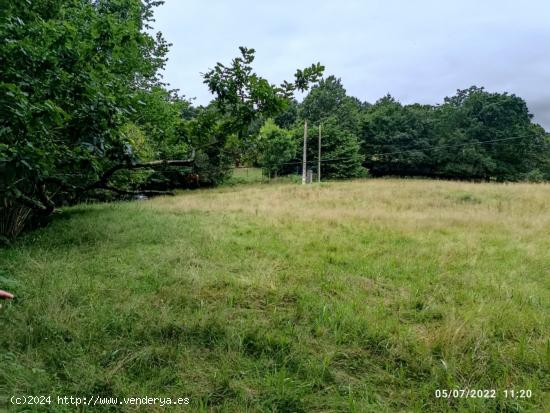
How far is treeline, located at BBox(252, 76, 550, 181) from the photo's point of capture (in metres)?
28.7

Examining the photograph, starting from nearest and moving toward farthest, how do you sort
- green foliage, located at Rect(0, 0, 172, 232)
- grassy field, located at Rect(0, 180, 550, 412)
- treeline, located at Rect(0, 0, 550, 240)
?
grassy field, located at Rect(0, 180, 550, 412) < green foliage, located at Rect(0, 0, 172, 232) < treeline, located at Rect(0, 0, 550, 240)

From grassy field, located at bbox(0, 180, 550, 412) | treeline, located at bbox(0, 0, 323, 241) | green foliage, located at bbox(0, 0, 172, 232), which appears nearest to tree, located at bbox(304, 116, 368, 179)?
grassy field, located at bbox(0, 180, 550, 412)

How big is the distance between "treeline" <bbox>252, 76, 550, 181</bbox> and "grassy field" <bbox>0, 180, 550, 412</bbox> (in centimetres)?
2157

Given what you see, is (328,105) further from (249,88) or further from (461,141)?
(249,88)

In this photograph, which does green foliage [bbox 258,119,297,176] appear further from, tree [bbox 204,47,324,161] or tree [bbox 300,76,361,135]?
tree [bbox 204,47,324,161]

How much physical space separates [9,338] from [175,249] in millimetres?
2822

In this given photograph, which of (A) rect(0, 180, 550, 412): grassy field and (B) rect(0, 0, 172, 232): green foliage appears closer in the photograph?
(A) rect(0, 180, 550, 412): grassy field

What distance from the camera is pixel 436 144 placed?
30734 mm

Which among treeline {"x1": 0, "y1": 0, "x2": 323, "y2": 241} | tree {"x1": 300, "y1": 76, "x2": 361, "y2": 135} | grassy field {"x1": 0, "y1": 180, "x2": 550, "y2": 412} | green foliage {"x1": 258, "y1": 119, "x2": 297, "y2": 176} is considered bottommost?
grassy field {"x1": 0, "y1": 180, "x2": 550, "y2": 412}

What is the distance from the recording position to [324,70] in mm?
2914

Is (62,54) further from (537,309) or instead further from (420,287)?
(537,309)

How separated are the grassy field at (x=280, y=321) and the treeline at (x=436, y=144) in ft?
70.8

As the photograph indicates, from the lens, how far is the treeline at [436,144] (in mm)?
28703

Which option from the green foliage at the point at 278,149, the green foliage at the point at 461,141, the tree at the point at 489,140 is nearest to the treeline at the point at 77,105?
the green foliage at the point at 278,149
